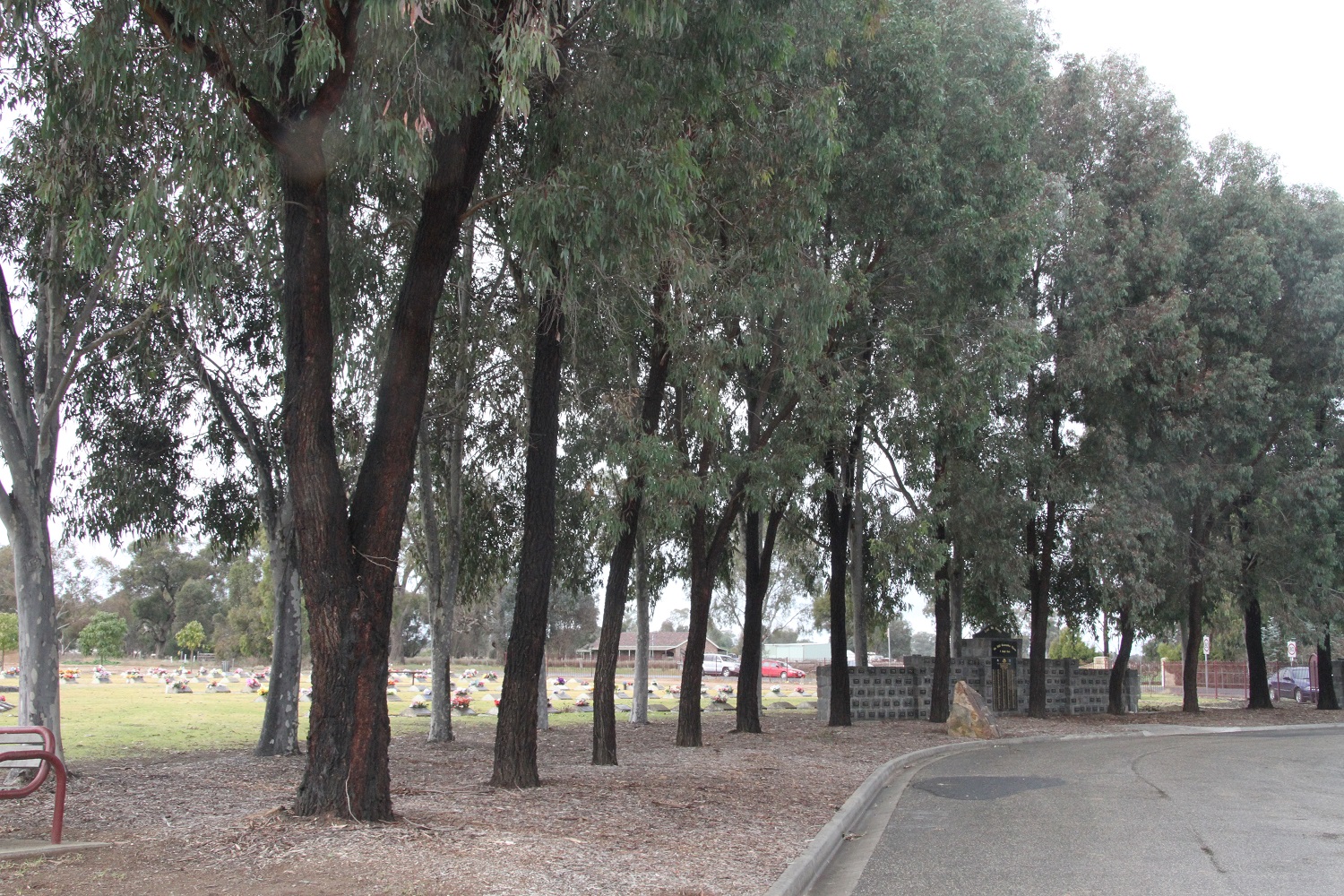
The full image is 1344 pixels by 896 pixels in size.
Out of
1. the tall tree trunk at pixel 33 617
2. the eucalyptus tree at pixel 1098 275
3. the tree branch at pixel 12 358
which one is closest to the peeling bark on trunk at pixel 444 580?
the tree branch at pixel 12 358

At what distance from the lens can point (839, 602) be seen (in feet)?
75.6

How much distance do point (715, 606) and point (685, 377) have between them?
30.3 metres

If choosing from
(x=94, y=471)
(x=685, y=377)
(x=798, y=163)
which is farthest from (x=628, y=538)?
(x=94, y=471)

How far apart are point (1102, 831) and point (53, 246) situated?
1279 cm

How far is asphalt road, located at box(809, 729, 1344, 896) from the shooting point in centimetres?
785

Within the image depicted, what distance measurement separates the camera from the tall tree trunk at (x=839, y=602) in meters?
22.6

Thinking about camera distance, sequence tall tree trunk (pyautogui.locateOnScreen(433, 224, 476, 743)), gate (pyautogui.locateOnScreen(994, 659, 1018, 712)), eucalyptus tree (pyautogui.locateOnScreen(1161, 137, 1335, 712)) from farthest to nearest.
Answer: gate (pyautogui.locateOnScreen(994, 659, 1018, 712)) → eucalyptus tree (pyautogui.locateOnScreen(1161, 137, 1335, 712)) → tall tree trunk (pyautogui.locateOnScreen(433, 224, 476, 743))

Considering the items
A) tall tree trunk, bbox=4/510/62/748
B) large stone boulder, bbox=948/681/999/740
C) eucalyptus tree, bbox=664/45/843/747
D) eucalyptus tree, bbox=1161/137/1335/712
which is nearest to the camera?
tall tree trunk, bbox=4/510/62/748

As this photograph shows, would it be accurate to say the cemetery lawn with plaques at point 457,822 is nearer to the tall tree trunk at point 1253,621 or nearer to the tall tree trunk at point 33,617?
the tall tree trunk at point 33,617

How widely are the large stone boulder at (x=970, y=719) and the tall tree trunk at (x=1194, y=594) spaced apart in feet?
31.7

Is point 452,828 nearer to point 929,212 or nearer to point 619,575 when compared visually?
point 619,575

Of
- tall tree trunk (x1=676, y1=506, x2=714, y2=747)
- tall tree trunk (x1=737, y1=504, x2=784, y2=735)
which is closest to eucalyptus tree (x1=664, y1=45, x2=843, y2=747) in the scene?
tall tree trunk (x1=676, y1=506, x2=714, y2=747)

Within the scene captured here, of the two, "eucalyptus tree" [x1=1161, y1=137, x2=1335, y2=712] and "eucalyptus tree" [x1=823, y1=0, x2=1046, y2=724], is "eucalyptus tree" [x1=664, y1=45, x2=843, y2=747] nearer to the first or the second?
"eucalyptus tree" [x1=823, y1=0, x2=1046, y2=724]

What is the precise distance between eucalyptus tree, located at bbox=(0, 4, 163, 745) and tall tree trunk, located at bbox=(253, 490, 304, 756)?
3374 millimetres
